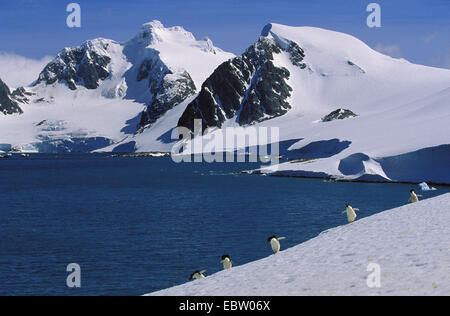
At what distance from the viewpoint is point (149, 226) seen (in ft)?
165

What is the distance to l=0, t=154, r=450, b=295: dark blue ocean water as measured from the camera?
3212cm

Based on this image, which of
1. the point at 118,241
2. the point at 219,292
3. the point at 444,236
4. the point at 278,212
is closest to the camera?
the point at 219,292

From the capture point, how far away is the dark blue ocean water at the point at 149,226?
105 feet

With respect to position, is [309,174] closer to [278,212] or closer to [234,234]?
[278,212]

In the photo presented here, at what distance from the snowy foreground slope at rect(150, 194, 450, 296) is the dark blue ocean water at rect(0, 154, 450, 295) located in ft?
24.7

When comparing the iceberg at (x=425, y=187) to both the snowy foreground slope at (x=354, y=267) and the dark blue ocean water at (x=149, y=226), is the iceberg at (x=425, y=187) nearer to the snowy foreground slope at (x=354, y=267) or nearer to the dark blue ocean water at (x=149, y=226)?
the dark blue ocean water at (x=149, y=226)

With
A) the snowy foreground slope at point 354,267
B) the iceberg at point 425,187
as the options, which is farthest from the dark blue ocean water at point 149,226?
the snowy foreground slope at point 354,267

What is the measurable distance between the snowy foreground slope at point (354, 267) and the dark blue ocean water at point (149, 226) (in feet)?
24.7

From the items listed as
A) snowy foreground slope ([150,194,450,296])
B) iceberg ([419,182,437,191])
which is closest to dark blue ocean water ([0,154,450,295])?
iceberg ([419,182,437,191])

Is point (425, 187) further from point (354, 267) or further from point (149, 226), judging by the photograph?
point (354, 267)

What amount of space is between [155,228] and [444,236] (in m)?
29.0

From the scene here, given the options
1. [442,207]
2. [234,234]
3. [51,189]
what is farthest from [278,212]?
[51,189]

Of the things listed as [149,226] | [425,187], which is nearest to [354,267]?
[149,226]
